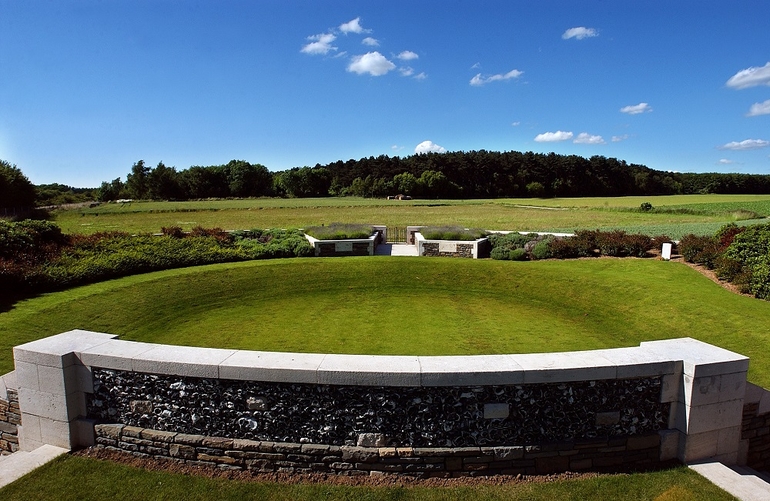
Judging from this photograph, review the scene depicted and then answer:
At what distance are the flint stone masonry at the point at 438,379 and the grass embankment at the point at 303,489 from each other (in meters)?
0.31

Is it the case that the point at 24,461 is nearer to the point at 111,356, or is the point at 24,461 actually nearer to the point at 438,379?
the point at 111,356

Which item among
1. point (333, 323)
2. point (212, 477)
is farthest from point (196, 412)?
point (333, 323)

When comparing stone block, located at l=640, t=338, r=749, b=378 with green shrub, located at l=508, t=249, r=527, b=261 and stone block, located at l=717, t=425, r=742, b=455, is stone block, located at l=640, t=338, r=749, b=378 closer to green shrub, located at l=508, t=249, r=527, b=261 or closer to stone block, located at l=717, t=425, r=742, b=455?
stone block, located at l=717, t=425, r=742, b=455

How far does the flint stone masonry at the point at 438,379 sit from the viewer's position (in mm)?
4367

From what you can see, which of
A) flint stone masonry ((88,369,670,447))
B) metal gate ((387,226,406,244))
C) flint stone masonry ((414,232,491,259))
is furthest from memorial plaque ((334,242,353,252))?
flint stone masonry ((88,369,670,447))

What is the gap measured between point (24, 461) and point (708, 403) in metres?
7.40

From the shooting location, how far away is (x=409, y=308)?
10.9 meters

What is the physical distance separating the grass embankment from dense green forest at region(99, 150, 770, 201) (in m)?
76.8

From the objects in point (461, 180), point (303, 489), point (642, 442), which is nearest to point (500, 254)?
point (642, 442)

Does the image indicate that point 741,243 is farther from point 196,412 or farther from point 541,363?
point 196,412

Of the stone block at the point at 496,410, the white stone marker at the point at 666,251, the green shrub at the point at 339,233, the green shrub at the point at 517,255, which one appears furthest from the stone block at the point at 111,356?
the white stone marker at the point at 666,251

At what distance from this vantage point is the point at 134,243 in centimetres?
1627

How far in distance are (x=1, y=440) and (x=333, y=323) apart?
5611 millimetres

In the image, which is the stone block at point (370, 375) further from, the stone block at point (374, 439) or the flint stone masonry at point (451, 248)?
the flint stone masonry at point (451, 248)
